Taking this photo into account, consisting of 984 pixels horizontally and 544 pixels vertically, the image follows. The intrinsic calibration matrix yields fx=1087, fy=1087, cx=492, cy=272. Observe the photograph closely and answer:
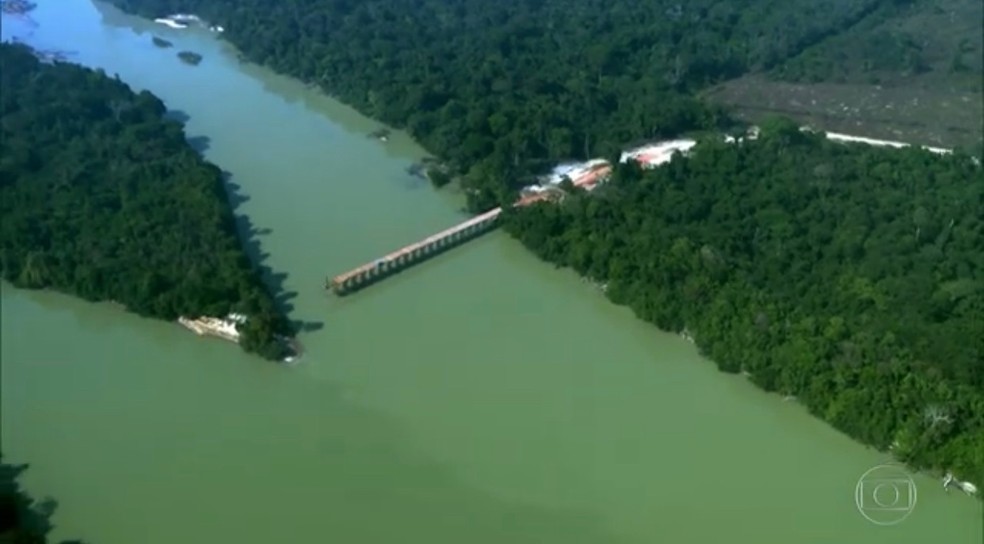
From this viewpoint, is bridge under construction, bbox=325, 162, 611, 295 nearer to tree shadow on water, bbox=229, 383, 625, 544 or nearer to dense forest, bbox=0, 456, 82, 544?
tree shadow on water, bbox=229, 383, 625, 544

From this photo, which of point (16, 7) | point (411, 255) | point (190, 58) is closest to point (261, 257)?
point (411, 255)

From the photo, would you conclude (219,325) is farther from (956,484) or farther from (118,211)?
(956,484)

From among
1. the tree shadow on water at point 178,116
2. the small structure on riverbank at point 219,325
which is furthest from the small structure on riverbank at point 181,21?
the small structure on riverbank at point 219,325

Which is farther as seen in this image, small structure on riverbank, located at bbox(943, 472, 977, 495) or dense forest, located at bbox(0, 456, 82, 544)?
small structure on riverbank, located at bbox(943, 472, 977, 495)

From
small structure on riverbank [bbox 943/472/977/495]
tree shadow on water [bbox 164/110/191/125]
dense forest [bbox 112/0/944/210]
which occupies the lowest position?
small structure on riverbank [bbox 943/472/977/495]

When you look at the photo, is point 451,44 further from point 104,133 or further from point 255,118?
point 104,133

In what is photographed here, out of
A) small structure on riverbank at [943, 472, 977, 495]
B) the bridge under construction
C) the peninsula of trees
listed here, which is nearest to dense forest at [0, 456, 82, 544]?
the bridge under construction

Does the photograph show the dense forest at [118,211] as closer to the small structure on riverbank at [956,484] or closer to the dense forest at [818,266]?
the dense forest at [818,266]
